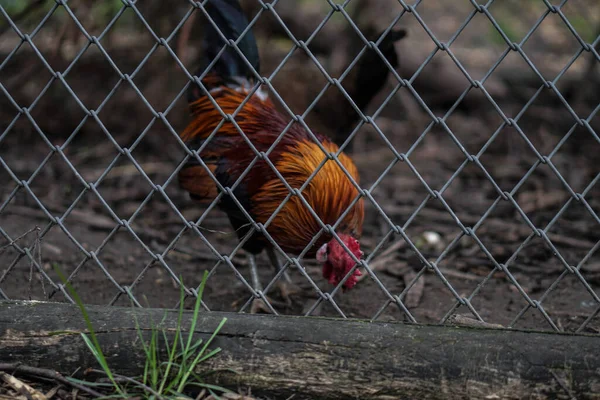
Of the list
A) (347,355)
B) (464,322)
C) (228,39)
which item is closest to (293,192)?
(347,355)

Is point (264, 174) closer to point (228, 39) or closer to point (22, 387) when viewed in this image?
point (228, 39)

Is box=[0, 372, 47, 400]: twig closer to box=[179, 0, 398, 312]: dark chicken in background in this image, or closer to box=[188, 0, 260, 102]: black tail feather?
box=[179, 0, 398, 312]: dark chicken in background

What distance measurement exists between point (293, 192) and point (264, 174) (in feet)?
3.68

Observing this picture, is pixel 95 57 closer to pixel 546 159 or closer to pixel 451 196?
pixel 451 196

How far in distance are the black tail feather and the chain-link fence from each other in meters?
0.23

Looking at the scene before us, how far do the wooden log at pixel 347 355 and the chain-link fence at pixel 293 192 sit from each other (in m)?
0.28

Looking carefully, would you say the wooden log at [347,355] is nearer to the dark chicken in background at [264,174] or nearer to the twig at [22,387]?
the twig at [22,387]

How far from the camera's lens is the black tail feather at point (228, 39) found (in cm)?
380

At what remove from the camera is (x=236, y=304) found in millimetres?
3660

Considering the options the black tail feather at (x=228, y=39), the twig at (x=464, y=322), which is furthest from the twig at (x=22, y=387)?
the black tail feather at (x=228, y=39)

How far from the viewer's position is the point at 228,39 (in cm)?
362

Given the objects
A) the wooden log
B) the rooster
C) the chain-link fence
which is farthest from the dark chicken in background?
the wooden log

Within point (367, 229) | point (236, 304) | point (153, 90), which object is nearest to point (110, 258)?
point (236, 304)

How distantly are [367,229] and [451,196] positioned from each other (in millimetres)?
970
